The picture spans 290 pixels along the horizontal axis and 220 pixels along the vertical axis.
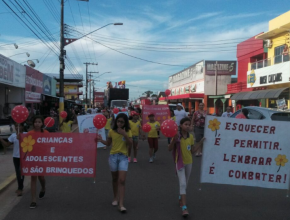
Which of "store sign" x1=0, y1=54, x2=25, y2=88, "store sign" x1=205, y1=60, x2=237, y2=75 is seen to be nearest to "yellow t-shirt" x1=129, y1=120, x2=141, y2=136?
"store sign" x1=0, y1=54, x2=25, y2=88

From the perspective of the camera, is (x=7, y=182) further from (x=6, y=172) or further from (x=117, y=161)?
(x=117, y=161)

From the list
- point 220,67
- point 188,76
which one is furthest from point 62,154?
point 188,76

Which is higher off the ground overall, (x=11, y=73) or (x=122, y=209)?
(x=11, y=73)

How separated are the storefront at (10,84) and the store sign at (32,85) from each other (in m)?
0.47

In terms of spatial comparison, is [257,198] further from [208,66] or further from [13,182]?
[208,66]

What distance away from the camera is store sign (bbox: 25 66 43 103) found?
70.4 ft

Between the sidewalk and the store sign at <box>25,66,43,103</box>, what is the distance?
11.6 metres

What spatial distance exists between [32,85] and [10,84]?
5302mm

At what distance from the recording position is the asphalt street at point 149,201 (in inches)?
186

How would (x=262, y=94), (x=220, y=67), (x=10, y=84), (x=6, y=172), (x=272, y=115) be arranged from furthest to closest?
(x=220, y=67) → (x=262, y=94) → (x=10, y=84) → (x=272, y=115) → (x=6, y=172)

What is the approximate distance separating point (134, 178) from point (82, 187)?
132 centimetres

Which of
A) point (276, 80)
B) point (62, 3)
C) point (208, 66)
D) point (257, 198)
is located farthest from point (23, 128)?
point (208, 66)

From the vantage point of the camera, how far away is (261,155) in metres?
5.11

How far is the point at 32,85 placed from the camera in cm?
2316
